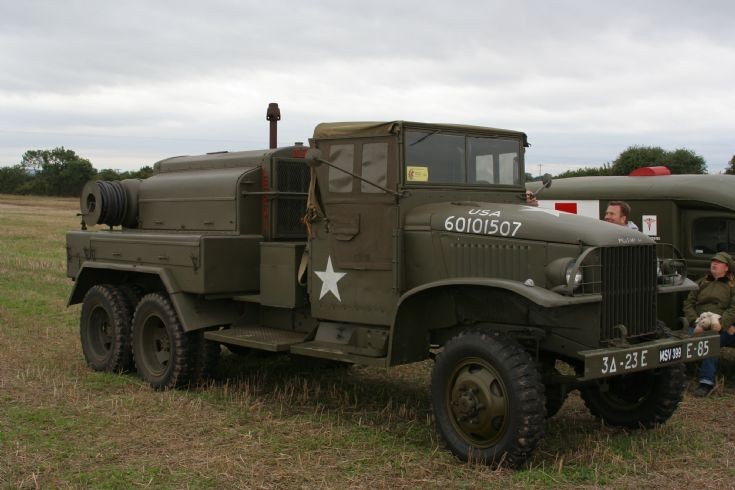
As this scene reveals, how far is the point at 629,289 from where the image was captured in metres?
5.63

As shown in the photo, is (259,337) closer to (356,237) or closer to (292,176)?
(356,237)

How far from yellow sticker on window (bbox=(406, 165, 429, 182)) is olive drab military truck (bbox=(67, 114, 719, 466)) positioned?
2cm

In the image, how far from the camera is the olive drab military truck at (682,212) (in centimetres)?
868

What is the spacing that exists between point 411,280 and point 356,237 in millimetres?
585

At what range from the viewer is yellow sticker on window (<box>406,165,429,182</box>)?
6176 millimetres

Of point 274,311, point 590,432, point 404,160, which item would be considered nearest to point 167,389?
point 274,311

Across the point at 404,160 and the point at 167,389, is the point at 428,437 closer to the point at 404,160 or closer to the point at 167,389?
the point at 404,160

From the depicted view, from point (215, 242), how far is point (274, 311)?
83 cm

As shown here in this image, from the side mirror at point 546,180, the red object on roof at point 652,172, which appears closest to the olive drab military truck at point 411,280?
the side mirror at point 546,180

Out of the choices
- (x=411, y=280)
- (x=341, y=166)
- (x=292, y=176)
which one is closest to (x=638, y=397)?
(x=411, y=280)

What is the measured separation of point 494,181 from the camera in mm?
6664

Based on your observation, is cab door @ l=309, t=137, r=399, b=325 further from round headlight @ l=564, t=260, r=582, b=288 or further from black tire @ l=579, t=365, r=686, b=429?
black tire @ l=579, t=365, r=686, b=429

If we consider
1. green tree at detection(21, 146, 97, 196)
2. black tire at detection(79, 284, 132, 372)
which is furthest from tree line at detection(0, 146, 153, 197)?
black tire at detection(79, 284, 132, 372)

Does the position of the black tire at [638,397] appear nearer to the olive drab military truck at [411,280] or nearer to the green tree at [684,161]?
the olive drab military truck at [411,280]
